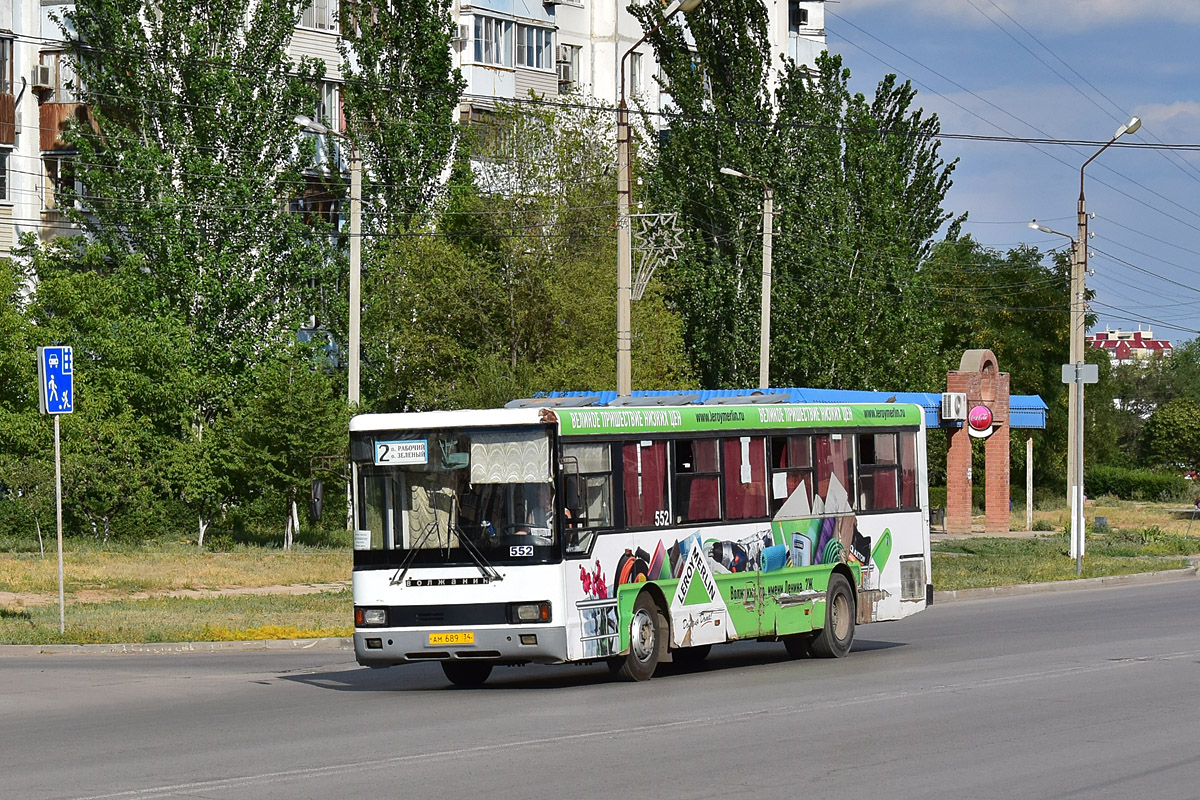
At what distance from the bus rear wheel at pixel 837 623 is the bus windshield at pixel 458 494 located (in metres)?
4.72

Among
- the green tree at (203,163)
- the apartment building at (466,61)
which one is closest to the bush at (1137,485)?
the apartment building at (466,61)

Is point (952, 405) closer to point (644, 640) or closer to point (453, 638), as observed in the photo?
point (644, 640)

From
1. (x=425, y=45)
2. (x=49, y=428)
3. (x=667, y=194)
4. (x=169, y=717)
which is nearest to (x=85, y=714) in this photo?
(x=169, y=717)

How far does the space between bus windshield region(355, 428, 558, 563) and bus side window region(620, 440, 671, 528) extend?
3.65 feet

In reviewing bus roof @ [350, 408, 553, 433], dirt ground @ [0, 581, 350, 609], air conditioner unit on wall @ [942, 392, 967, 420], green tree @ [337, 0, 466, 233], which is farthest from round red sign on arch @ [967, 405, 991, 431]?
bus roof @ [350, 408, 553, 433]

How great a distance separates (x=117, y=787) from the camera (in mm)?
10617

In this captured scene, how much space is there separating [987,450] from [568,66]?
87.5 feet

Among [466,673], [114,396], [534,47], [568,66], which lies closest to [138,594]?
[466,673]

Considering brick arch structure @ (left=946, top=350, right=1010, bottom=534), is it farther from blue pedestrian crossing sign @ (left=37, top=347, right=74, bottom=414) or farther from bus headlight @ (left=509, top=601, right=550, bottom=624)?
bus headlight @ (left=509, top=601, right=550, bottom=624)

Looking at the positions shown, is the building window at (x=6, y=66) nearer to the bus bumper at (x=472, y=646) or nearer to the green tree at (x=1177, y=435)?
the bus bumper at (x=472, y=646)

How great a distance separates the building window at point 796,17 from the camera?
286 feet

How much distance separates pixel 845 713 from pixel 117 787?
18.8 ft

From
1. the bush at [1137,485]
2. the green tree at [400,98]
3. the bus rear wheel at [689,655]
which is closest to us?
the bus rear wheel at [689,655]

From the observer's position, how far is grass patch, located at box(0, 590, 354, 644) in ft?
73.9
